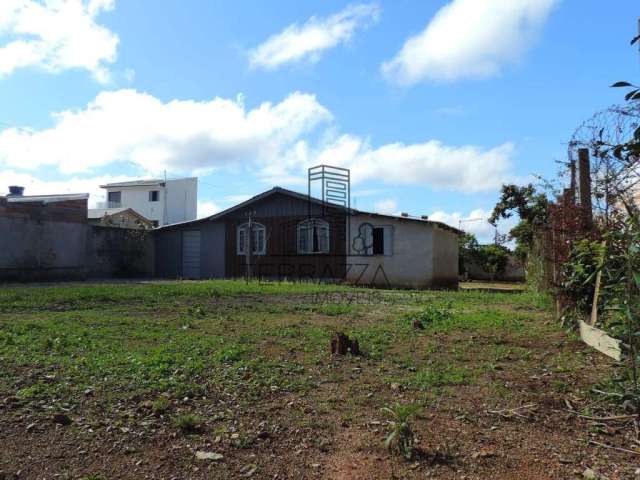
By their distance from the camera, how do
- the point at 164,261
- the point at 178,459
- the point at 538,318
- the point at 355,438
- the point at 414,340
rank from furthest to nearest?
1. the point at 164,261
2. the point at 538,318
3. the point at 414,340
4. the point at 355,438
5. the point at 178,459

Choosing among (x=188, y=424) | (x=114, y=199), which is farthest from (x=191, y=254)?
(x=114, y=199)

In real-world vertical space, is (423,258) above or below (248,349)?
above

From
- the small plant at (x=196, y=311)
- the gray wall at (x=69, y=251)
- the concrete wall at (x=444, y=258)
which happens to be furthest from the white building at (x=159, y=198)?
the small plant at (x=196, y=311)

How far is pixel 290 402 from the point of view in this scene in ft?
12.5

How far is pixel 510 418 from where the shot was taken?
349cm

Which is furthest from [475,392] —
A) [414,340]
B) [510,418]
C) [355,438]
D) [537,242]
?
[537,242]

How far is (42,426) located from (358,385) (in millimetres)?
2312

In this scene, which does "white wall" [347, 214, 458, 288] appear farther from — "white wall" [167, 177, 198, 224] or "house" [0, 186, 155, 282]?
"white wall" [167, 177, 198, 224]

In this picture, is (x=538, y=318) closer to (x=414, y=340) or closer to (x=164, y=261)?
(x=414, y=340)

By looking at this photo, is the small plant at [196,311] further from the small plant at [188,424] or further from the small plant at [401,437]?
the small plant at [401,437]

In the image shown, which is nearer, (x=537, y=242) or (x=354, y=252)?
(x=537, y=242)

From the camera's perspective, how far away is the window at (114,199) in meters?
45.7

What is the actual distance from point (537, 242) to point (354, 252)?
1000 cm

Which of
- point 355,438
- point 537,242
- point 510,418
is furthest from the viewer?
point 537,242
